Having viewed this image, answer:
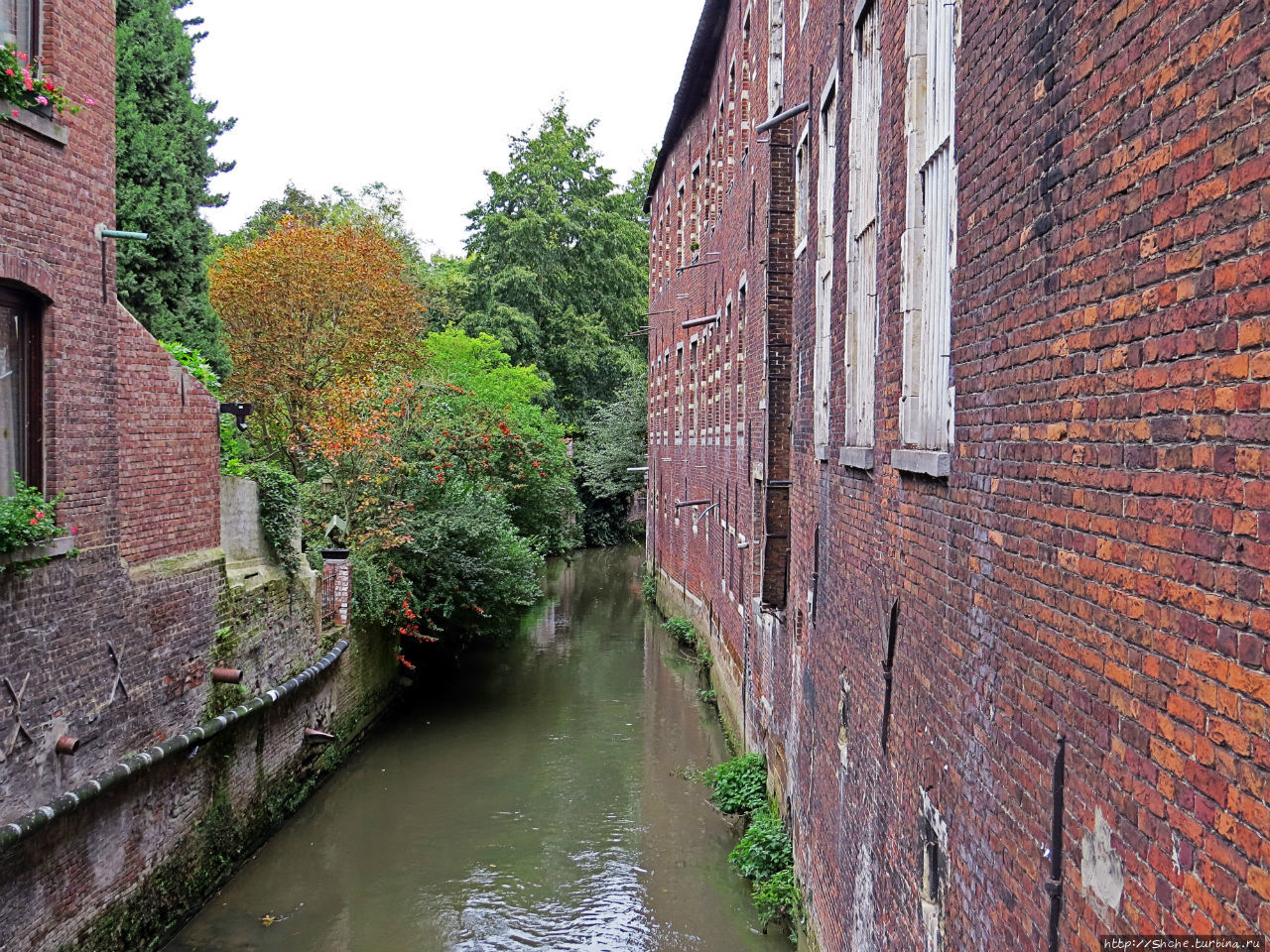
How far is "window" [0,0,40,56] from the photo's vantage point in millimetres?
7367

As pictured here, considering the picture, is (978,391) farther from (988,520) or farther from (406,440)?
(406,440)

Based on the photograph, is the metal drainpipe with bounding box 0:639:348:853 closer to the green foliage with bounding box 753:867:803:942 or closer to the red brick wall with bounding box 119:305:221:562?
the red brick wall with bounding box 119:305:221:562

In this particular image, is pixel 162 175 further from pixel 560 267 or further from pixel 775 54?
pixel 560 267

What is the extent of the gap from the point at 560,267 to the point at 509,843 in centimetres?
3340

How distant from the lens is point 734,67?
17.4 m

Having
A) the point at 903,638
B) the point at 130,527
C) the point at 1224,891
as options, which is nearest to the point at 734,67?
the point at 130,527

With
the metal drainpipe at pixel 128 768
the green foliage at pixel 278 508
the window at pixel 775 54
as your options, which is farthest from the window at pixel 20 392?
the window at pixel 775 54

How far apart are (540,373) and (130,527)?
3278 cm

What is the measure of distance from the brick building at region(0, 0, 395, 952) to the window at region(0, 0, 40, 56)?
15 millimetres

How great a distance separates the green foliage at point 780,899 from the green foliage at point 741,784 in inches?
81.6

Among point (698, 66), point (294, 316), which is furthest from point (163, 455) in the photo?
point (698, 66)

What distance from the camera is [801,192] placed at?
10.6 m

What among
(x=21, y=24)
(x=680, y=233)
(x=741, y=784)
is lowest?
(x=741, y=784)

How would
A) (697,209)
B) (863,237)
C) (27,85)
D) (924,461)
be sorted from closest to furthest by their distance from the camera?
(924,461), (863,237), (27,85), (697,209)
